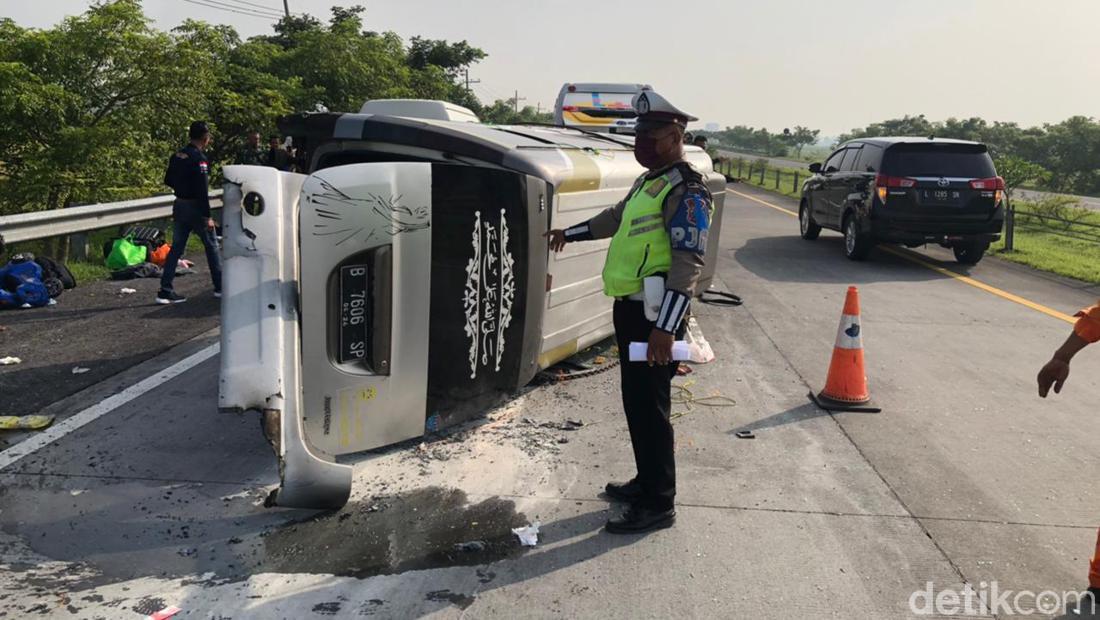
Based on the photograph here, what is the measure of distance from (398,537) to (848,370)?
341 centimetres

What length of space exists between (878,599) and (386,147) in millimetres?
3386

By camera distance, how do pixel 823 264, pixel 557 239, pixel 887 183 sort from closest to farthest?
1. pixel 557 239
2. pixel 887 183
3. pixel 823 264

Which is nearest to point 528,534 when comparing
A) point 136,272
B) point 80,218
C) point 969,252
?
point 136,272

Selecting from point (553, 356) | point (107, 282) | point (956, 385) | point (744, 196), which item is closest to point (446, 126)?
point (553, 356)

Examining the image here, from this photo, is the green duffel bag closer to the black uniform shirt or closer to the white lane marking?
the black uniform shirt

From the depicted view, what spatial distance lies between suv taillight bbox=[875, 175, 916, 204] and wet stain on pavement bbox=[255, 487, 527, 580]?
9.23 metres

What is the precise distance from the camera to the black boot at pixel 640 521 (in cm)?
363

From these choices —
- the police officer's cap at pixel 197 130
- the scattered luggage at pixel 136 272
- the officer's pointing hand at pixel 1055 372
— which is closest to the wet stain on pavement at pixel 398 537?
the officer's pointing hand at pixel 1055 372

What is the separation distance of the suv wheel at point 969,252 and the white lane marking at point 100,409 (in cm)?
1039

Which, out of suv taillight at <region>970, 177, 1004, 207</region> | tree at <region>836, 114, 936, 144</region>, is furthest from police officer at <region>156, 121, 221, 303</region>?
tree at <region>836, 114, 936, 144</region>

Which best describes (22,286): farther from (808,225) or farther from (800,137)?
(800,137)

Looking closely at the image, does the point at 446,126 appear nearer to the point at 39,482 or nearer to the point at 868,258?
the point at 39,482

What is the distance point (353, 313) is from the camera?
3.64 m

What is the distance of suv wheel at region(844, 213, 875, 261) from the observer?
38.3ft
